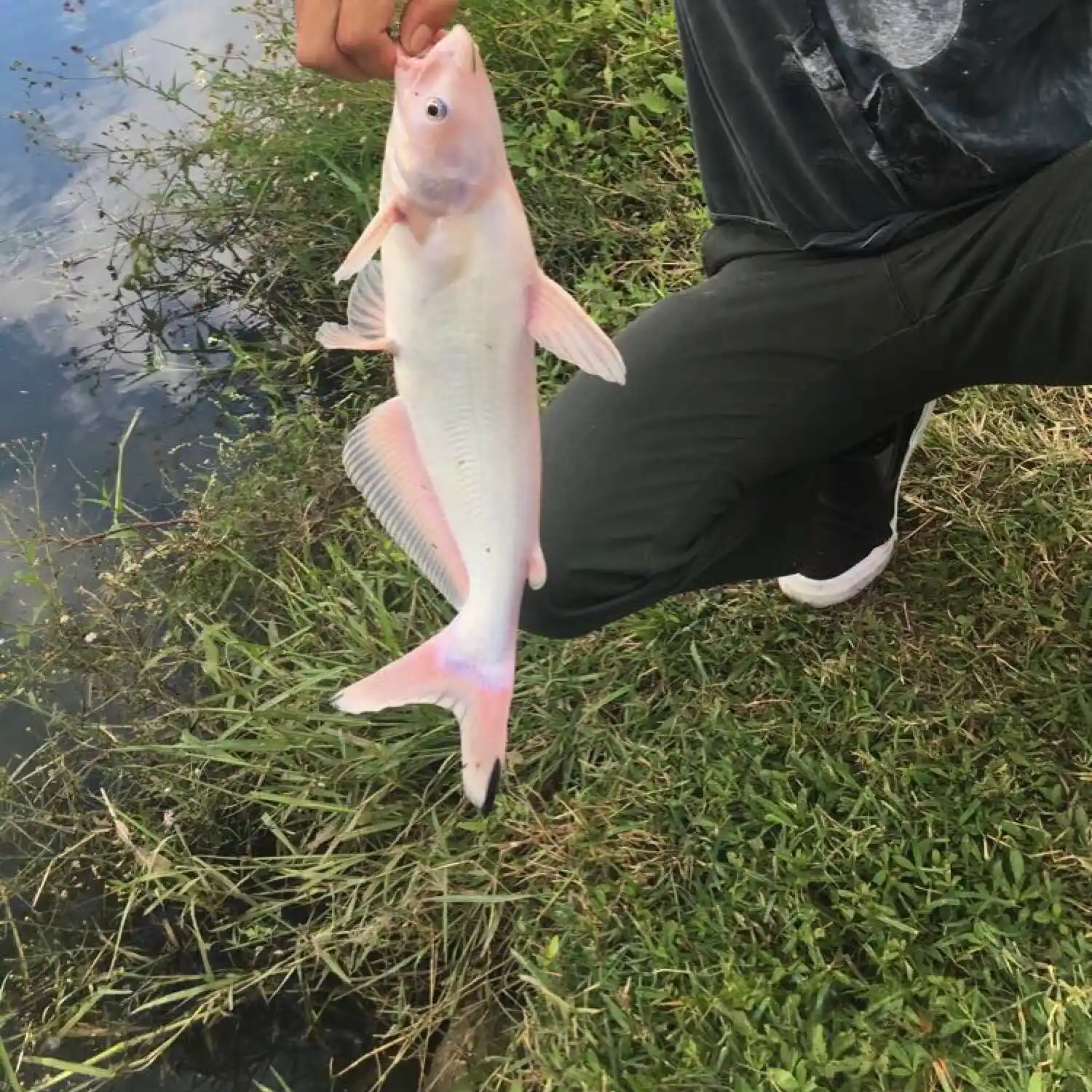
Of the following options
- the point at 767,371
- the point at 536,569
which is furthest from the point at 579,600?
the point at 536,569

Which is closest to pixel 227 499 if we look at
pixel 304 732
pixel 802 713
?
pixel 304 732

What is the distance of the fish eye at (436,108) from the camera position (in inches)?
45.7

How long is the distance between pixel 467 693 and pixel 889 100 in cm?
110

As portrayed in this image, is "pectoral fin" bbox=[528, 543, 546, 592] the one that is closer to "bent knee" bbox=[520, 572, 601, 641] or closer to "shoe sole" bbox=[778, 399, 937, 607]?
"bent knee" bbox=[520, 572, 601, 641]

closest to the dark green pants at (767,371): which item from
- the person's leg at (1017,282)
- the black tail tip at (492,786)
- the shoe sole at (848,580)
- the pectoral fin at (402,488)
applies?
the person's leg at (1017,282)

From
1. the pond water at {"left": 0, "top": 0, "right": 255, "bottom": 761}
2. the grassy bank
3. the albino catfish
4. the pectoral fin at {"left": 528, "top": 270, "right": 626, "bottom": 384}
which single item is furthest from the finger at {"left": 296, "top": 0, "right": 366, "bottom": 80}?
the pond water at {"left": 0, "top": 0, "right": 255, "bottom": 761}

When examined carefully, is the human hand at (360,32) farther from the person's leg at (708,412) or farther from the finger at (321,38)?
the person's leg at (708,412)

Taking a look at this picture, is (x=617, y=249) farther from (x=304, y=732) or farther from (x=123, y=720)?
(x=123, y=720)

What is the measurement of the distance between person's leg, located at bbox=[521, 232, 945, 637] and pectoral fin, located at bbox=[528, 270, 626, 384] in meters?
0.61

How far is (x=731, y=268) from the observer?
75.7 inches

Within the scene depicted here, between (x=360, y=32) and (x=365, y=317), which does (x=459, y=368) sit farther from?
(x=360, y=32)

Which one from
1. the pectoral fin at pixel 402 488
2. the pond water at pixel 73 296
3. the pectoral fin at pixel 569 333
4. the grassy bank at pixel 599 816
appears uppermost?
the pectoral fin at pixel 569 333

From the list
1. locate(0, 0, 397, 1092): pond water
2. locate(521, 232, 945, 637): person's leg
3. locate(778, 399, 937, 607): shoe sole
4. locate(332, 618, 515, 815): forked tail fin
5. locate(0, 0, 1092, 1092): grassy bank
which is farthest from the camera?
locate(0, 0, 397, 1092): pond water

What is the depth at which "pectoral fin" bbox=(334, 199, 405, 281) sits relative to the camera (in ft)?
3.99
